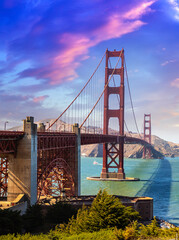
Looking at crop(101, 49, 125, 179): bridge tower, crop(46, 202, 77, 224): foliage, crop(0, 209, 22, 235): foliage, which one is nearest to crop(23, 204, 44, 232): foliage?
crop(46, 202, 77, 224): foliage

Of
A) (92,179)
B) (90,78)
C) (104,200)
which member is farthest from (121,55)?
(104,200)

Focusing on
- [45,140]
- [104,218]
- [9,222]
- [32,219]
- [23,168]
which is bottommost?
[32,219]

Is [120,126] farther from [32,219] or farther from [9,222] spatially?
[9,222]

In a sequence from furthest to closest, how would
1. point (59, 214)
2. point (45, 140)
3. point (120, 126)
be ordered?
point (120, 126) < point (45, 140) < point (59, 214)

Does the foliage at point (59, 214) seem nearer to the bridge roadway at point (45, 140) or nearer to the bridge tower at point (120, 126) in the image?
the bridge roadway at point (45, 140)

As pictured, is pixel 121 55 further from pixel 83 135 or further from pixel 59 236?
pixel 59 236

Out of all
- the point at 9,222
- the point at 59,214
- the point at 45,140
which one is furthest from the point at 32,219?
the point at 45,140
